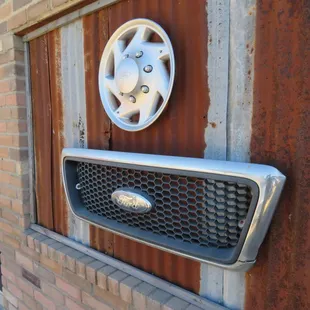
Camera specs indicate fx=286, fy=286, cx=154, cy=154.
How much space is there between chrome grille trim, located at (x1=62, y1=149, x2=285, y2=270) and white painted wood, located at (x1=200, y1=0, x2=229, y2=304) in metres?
0.13

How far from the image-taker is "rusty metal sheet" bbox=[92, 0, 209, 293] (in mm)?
1161

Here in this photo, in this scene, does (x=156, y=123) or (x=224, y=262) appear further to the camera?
(x=156, y=123)

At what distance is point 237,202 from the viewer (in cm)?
100

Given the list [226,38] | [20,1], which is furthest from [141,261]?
[20,1]

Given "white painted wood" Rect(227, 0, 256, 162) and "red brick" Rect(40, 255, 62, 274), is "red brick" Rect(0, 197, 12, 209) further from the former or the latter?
"white painted wood" Rect(227, 0, 256, 162)

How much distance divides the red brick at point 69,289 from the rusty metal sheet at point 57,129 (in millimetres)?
312

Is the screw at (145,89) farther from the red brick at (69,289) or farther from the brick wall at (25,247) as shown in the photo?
the red brick at (69,289)

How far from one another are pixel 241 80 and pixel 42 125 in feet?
4.55

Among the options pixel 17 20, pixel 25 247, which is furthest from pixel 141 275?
pixel 17 20

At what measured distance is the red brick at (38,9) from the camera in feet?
5.51

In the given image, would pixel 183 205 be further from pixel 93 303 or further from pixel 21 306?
pixel 21 306

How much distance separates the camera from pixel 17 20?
74.2 inches

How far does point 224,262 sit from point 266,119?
1.75 ft

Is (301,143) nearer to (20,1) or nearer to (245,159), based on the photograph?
(245,159)
